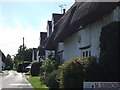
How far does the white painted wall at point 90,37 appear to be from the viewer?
1631cm

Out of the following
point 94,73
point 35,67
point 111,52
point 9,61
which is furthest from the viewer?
point 9,61

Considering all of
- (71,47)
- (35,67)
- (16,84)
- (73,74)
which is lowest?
(16,84)

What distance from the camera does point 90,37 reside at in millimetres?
19859

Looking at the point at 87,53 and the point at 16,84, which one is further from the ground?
the point at 87,53

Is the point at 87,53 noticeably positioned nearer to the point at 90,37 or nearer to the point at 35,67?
the point at 90,37

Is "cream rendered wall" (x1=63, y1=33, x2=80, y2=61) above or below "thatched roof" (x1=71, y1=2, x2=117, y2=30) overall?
below

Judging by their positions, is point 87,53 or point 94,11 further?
point 87,53

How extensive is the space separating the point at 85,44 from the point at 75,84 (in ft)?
22.5

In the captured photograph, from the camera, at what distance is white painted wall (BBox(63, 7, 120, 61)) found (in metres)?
16.3

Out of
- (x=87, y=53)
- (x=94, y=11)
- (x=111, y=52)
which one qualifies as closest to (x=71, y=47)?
(x=87, y=53)

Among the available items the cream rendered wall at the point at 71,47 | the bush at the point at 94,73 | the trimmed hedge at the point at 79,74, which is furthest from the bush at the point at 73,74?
the cream rendered wall at the point at 71,47

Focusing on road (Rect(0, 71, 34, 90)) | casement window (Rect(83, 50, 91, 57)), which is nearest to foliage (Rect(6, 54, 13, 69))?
road (Rect(0, 71, 34, 90))

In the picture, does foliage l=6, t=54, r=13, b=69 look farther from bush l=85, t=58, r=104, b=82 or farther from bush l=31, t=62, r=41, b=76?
bush l=85, t=58, r=104, b=82

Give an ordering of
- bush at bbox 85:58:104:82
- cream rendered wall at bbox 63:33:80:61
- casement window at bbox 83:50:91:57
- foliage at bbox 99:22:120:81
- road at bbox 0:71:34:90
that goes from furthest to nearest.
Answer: cream rendered wall at bbox 63:33:80:61
road at bbox 0:71:34:90
casement window at bbox 83:50:91:57
bush at bbox 85:58:104:82
foliage at bbox 99:22:120:81
